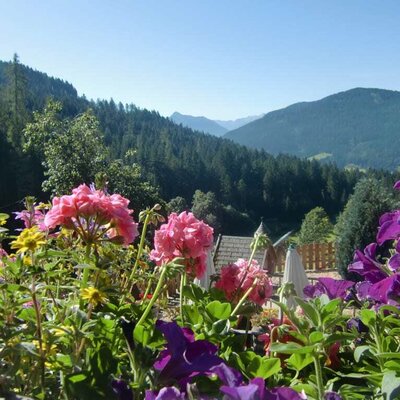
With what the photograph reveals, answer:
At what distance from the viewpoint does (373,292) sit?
0.78m

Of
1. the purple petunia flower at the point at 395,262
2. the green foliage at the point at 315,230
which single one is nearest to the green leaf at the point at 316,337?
the purple petunia flower at the point at 395,262

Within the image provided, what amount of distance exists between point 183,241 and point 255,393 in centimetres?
64

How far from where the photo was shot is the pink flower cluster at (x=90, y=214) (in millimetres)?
853

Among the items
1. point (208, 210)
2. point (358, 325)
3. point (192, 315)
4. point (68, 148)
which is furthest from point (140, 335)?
point (208, 210)

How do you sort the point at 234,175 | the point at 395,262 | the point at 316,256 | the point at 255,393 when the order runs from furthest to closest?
the point at 234,175, the point at 316,256, the point at 395,262, the point at 255,393

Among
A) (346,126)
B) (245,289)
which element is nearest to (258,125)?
(346,126)

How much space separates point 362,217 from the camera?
11.4 m

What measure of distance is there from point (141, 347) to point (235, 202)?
188ft

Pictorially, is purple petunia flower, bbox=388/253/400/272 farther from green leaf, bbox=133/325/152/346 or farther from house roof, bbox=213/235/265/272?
house roof, bbox=213/235/265/272

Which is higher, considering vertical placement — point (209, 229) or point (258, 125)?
point (258, 125)

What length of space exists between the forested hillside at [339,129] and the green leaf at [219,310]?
16593cm

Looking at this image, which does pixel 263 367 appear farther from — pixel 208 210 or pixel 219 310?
pixel 208 210

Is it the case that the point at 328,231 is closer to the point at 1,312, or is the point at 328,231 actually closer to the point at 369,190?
the point at 369,190

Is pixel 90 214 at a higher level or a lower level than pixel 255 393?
higher
